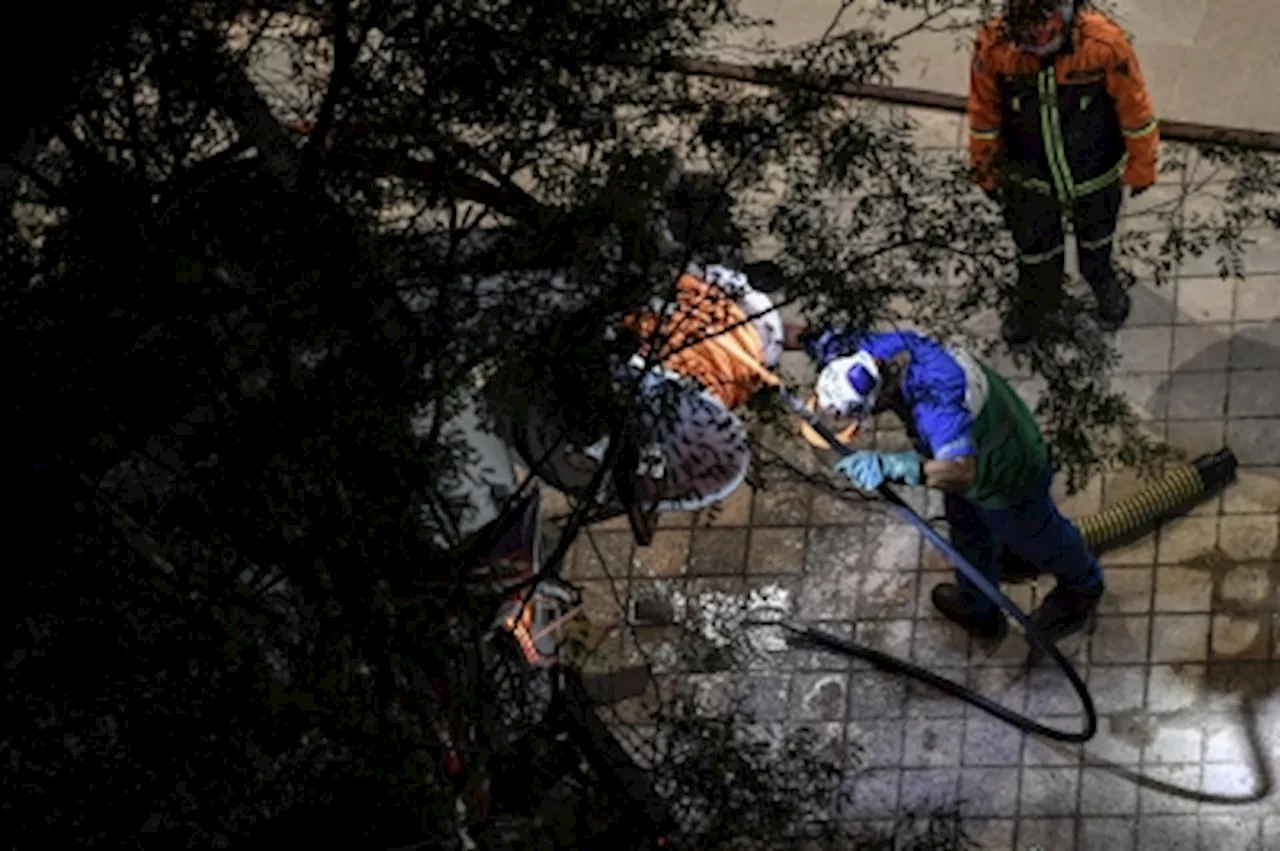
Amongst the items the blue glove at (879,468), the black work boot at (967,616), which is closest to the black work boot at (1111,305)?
the black work boot at (967,616)

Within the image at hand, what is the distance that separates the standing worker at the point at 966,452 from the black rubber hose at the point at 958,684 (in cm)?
13

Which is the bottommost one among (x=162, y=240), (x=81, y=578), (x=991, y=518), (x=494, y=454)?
(x=991, y=518)

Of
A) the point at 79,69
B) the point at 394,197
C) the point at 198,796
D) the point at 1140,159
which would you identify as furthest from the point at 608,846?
the point at 1140,159

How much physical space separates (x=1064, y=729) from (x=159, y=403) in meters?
4.86

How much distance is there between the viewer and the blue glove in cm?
1436

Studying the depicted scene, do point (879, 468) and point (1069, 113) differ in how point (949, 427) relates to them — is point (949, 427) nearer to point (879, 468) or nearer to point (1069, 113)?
point (879, 468)

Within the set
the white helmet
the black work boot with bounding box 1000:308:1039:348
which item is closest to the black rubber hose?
the white helmet

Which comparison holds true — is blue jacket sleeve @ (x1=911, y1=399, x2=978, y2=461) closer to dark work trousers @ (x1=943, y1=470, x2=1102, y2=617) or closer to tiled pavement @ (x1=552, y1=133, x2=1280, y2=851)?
dark work trousers @ (x1=943, y1=470, x2=1102, y2=617)

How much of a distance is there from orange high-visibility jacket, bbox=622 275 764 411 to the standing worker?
0.32 meters

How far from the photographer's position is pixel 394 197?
1229 cm

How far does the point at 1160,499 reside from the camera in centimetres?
1531

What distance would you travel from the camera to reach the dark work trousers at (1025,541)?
14617 millimetres

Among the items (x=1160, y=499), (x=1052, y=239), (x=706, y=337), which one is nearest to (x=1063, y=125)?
(x=1052, y=239)

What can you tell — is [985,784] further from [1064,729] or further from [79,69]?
[79,69]
